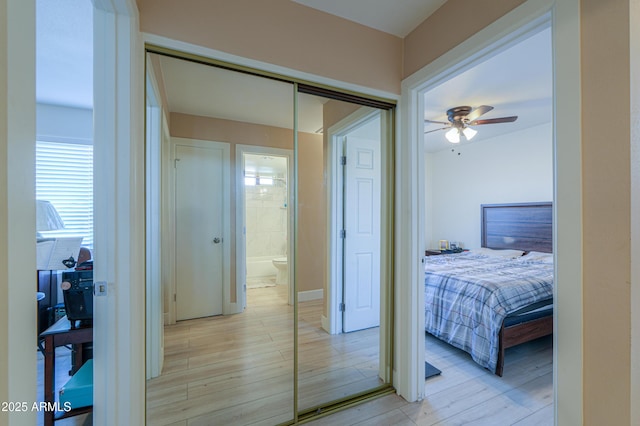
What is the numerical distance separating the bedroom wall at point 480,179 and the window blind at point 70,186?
5.62 metres

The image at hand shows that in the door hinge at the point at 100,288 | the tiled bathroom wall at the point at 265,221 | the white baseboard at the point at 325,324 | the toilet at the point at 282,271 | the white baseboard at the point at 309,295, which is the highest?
the tiled bathroom wall at the point at 265,221

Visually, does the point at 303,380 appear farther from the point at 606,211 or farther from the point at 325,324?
the point at 606,211

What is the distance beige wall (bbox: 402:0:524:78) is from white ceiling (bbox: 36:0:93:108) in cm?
206

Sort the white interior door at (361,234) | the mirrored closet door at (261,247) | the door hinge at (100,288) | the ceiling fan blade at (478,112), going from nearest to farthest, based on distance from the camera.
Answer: the door hinge at (100,288) → the mirrored closet door at (261,247) → the white interior door at (361,234) → the ceiling fan blade at (478,112)

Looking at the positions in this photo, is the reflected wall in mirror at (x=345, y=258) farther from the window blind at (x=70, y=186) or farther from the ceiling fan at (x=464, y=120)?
the window blind at (x=70, y=186)

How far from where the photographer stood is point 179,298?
7.70ft

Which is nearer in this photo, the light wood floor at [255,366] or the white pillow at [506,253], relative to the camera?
the light wood floor at [255,366]

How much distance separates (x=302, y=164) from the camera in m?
2.21

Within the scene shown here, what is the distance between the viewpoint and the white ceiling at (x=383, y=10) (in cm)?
170

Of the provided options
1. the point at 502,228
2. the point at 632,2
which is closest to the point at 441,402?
the point at 632,2

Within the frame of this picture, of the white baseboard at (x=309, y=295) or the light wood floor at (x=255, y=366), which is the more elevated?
the white baseboard at (x=309, y=295)

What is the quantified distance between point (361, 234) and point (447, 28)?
168 centimetres

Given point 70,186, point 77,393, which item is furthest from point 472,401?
point 70,186

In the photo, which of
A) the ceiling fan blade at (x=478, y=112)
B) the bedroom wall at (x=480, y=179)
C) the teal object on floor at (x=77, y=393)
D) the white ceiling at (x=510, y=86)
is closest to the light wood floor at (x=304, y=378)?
the teal object on floor at (x=77, y=393)
